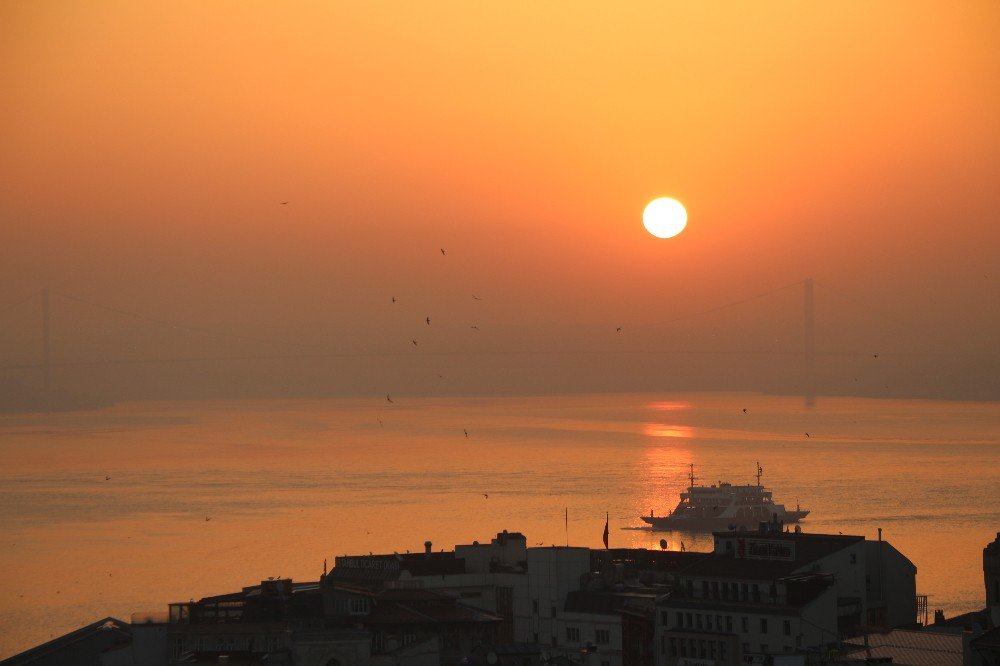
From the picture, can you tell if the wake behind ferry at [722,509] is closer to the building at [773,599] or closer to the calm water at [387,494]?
the calm water at [387,494]

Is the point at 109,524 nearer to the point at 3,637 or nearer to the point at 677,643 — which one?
the point at 3,637

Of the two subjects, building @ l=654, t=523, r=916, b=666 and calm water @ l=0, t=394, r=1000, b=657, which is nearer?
building @ l=654, t=523, r=916, b=666

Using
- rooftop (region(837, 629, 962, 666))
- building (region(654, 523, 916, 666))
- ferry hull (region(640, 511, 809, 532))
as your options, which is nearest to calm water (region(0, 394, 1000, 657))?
ferry hull (region(640, 511, 809, 532))

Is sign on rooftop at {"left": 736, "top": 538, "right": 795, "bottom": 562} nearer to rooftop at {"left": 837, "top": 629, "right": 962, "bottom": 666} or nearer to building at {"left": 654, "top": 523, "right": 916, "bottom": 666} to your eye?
building at {"left": 654, "top": 523, "right": 916, "bottom": 666}

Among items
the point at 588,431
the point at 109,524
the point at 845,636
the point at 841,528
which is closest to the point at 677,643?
the point at 845,636

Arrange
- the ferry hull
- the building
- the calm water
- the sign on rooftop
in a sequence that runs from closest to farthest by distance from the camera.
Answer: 1. the building
2. the sign on rooftop
3. the calm water
4. the ferry hull

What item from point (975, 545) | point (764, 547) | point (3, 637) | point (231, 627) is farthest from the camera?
point (975, 545)
